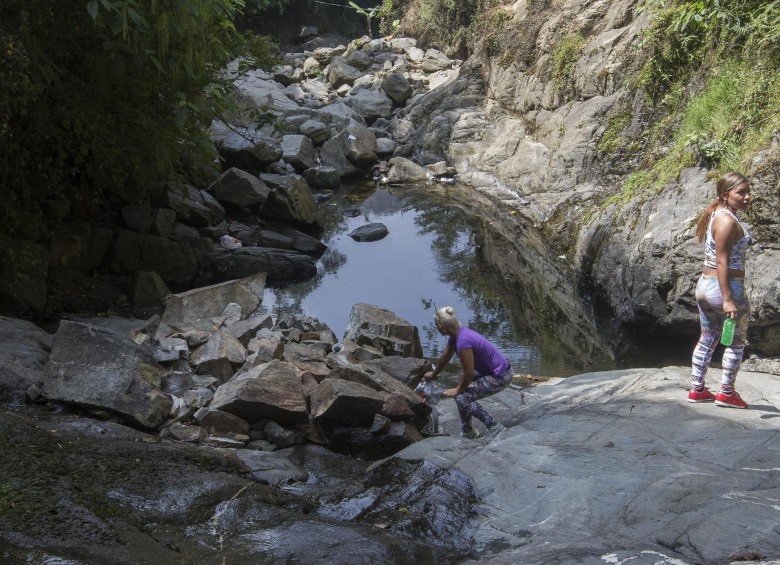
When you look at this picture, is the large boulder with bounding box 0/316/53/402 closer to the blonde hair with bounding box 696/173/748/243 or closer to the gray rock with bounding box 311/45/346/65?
the blonde hair with bounding box 696/173/748/243

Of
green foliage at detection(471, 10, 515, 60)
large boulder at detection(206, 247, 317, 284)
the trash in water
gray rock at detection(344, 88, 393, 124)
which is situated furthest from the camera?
gray rock at detection(344, 88, 393, 124)

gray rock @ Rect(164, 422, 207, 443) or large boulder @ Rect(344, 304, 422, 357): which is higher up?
→ large boulder @ Rect(344, 304, 422, 357)

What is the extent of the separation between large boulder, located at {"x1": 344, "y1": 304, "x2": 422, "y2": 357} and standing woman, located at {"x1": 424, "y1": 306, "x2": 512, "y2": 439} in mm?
2060

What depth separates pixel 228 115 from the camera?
50.1ft

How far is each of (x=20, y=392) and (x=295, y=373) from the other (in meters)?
2.03

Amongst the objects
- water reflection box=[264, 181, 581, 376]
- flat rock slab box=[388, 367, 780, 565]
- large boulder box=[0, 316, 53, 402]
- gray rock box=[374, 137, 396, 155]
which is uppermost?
gray rock box=[374, 137, 396, 155]

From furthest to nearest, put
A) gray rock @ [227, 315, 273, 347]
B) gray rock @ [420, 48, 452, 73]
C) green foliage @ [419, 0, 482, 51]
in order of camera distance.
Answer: gray rock @ [420, 48, 452, 73] < green foliage @ [419, 0, 482, 51] < gray rock @ [227, 315, 273, 347]

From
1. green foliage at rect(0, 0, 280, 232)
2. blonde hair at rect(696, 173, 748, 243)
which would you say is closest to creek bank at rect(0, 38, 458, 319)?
green foliage at rect(0, 0, 280, 232)

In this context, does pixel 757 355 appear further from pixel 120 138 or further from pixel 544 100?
pixel 544 100

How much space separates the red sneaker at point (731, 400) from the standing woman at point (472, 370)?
1.49 m

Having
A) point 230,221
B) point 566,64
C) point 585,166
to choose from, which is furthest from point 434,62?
point 230,221

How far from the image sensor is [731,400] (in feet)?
17.3

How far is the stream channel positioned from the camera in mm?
8625

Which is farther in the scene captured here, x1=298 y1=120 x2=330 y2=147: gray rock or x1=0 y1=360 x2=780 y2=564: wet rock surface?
x1=298 y1=120 x2=330 y2=147: gray rock
